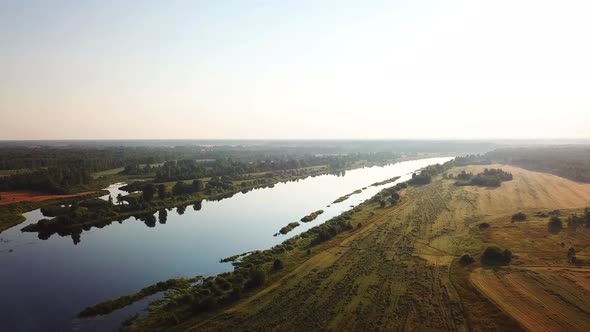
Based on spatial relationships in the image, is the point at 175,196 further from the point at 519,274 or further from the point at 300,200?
the point at 519,274

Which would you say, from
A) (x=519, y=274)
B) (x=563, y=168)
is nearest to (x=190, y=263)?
(x=519, y=274)

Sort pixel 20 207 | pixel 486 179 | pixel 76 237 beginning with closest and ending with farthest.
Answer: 1. pixel 76 237
2. pixel 20 207
3. pixel 486 179

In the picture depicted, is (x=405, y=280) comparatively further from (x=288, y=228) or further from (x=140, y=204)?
(x=140, y=204)

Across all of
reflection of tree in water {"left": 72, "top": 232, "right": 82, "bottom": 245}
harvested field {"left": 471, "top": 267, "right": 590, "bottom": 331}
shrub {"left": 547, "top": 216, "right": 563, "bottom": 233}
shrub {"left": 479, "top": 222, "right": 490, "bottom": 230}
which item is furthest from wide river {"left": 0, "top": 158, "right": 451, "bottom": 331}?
shrub {"left": 547, "top": 216, "right": 563, "bottom": 233}

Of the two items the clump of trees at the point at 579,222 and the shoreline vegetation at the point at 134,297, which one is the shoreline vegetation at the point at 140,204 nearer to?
the shoreline vegetation at the point at 134,297

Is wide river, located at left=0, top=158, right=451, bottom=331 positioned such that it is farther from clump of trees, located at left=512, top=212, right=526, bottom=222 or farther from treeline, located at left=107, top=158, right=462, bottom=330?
clump of trees, located at left=512, top=212, right=526, bottom=222

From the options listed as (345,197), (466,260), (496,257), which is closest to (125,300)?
(466,260)
